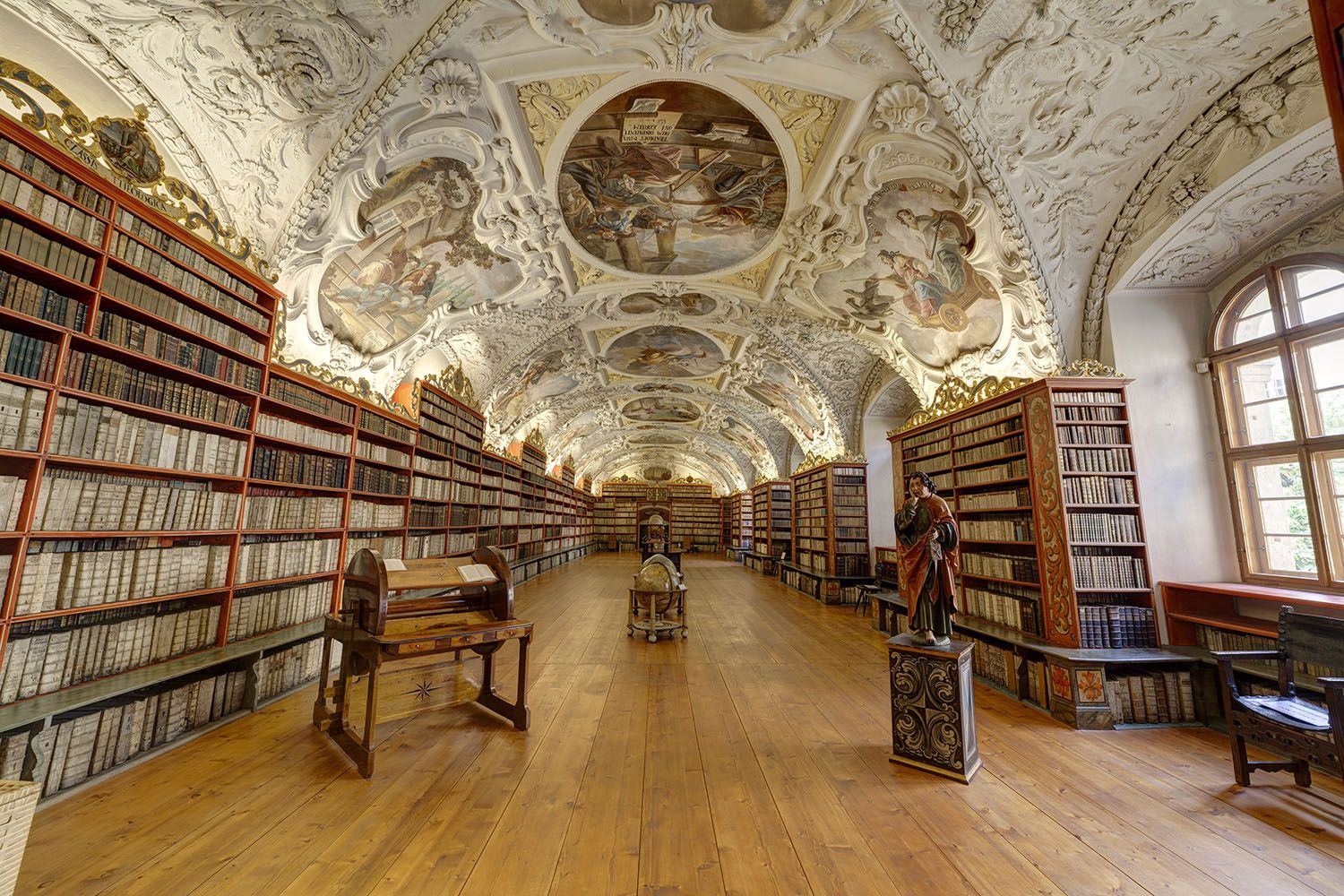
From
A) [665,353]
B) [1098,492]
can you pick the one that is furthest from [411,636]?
[665,353]

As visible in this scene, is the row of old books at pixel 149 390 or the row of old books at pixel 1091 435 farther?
the row of old books at pixel 1091 435

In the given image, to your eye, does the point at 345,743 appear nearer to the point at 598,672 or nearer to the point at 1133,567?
the point at 598,672

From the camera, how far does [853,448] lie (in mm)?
11414

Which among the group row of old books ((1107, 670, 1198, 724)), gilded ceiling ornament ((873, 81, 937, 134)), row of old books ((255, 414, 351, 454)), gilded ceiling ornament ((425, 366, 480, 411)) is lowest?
row of old books ((1107, 670, 1198, 724))

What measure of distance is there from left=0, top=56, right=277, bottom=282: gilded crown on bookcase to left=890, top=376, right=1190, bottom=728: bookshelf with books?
802 centimetres

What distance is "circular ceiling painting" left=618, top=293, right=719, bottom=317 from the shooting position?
9297mm

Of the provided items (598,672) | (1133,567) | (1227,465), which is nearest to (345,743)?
(598,672)

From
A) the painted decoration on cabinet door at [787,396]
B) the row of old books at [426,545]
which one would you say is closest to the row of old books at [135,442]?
the row of old books at [426,545]

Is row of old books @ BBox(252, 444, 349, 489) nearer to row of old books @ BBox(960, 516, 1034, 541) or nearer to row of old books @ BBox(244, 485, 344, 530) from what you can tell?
row of old books @ BBox(244, 485, 344, 530)

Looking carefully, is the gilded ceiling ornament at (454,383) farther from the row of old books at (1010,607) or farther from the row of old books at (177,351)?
the row of old books at (1010,607)

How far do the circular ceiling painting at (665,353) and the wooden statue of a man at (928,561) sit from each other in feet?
25.7

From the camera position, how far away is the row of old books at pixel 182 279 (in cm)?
354

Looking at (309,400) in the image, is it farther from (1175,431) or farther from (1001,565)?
(1175,431)

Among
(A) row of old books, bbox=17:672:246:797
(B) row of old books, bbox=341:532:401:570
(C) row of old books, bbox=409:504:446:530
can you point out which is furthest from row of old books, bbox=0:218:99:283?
(C) row of old books, bbox=409:504:446:530
